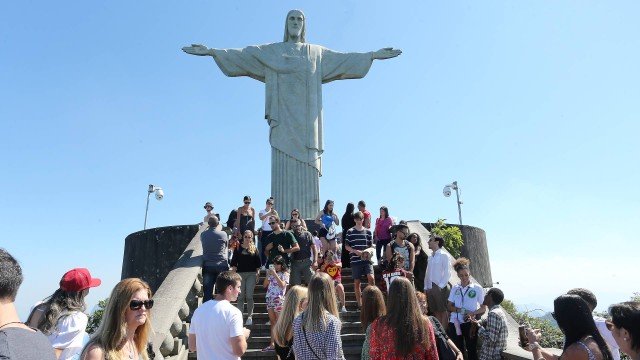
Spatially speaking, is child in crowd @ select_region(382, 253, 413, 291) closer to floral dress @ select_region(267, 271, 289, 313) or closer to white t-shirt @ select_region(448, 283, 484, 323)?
white t-shirt @ select_region(448, 283, 484, 323)

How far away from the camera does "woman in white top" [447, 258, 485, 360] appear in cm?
600

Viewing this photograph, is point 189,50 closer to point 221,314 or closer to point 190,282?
point 190,282

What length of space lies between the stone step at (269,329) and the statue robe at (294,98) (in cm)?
636

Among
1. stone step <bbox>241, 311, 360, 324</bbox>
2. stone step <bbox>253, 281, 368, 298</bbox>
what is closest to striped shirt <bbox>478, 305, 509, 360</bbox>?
stone step <bbox>241, 311, 360, 324</bbox>

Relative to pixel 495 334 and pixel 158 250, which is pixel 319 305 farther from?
pixel 158 250

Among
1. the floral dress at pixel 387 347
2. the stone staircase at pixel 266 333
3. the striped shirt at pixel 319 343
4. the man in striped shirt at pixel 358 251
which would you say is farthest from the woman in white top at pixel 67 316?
the man in striped shirt at pixel 358 251

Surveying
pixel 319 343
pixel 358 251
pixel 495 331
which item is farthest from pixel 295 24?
pixel 319 343

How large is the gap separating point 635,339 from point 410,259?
5250mm

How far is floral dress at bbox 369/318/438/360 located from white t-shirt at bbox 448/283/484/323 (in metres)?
2.81

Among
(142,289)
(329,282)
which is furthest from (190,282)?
(142,289)

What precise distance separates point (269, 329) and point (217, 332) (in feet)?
11.5

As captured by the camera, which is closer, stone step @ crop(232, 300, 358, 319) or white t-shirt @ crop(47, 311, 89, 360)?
white t-shirt @ crop(47, 311, 89, 360)

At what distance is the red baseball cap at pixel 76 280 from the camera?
10.8ft

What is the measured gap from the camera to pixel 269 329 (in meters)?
7.42
